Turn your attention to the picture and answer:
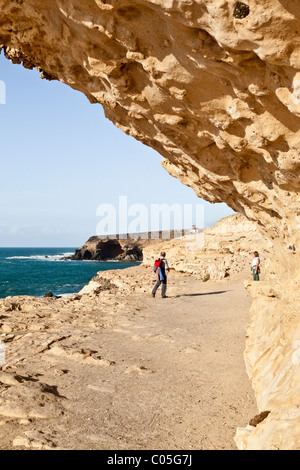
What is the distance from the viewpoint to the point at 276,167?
4.52 m

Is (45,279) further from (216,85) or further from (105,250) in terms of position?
(105,250)

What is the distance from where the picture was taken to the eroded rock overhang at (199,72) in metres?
3.29

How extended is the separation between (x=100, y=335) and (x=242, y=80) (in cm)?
635

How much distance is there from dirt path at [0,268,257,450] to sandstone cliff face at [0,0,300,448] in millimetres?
798

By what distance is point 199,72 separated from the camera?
417 centimetres

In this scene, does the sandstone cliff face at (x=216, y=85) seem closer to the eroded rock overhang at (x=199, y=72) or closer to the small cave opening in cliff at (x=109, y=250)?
the eroded rock overhang at (x=199, y=72)

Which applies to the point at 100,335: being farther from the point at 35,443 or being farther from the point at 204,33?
the point at 204,33

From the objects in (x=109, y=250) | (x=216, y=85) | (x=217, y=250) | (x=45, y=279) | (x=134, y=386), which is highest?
(x=216, y=85)

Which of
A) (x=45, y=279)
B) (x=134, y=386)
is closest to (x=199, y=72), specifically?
(x=134, y=386)

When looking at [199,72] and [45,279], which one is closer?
[199,72]

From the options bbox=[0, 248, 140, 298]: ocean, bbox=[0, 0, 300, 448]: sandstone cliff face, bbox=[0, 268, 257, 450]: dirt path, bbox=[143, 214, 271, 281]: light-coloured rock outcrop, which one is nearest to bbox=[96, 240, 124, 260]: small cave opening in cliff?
bbox=[0, 248, 140, 298]: ocean

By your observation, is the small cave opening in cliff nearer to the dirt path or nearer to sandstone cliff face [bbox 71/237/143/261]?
sandstone cliff face [bbox 71/237/143/261]

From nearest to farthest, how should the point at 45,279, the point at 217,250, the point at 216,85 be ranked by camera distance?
the point at 216,85 < the point at 217,250 < the point at 45,279

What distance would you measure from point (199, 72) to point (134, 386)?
4434 millimetres
